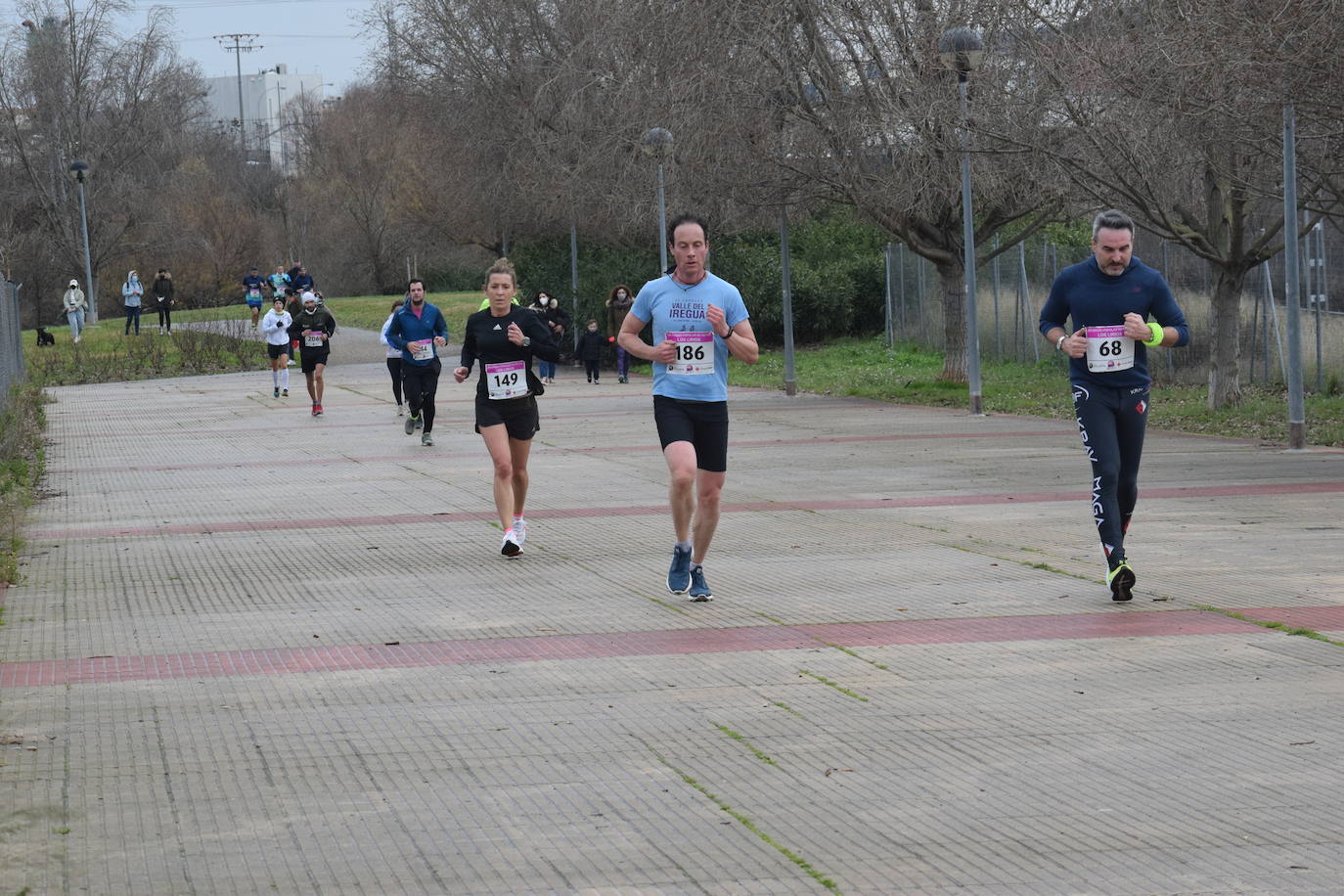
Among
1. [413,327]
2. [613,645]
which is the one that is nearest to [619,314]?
[413,327]

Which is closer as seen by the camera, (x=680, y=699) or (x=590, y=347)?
(x=680, y=699)

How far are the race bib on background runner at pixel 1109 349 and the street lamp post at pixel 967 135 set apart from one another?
11.6 meters

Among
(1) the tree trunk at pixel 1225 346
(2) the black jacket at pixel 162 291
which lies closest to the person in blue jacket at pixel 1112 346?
(1) the tree trunk at pixel 1225 346

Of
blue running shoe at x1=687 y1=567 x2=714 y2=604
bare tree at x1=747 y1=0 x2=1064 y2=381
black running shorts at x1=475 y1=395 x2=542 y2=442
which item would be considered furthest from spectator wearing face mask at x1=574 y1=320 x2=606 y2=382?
blue running shoe at x1=687 y1=567 x2=714 y2=604

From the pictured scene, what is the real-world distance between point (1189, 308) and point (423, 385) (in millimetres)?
12401

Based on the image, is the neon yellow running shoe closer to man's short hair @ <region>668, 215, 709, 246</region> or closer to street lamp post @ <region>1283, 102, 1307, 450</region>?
man's short hair @ <region>668, 215, 709, 246</region>

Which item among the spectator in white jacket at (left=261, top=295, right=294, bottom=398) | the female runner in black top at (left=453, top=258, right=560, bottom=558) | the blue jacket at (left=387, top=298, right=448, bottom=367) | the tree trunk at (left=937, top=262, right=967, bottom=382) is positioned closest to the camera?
the female runner in black top at (left=453, top=258, right=560, bottom=558)

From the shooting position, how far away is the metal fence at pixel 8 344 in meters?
24.7

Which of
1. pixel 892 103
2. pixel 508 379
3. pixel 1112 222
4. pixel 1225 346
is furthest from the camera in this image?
pixel 892 103

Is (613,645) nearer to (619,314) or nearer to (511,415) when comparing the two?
(511,415)

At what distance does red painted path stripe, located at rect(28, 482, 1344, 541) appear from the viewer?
A: 12.7 metres

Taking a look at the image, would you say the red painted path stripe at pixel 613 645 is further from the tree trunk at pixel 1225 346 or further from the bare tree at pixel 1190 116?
the tree trunk at pixel 1225 346

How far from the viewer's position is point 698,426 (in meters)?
9.30

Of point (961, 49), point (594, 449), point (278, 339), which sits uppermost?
point (961, 49)
